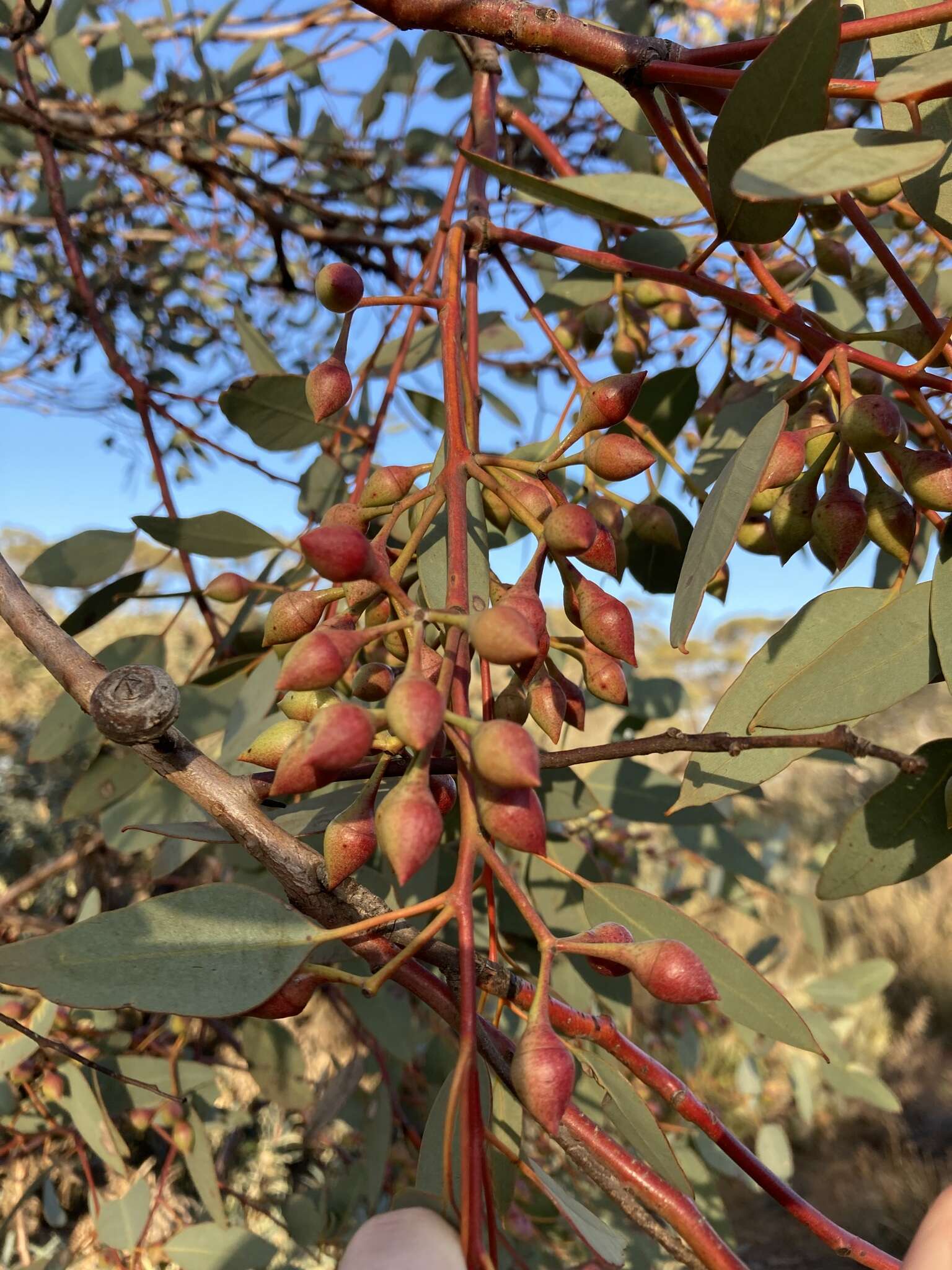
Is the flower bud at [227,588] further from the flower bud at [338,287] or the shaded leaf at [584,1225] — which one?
the shaded leaf at [584,1225]

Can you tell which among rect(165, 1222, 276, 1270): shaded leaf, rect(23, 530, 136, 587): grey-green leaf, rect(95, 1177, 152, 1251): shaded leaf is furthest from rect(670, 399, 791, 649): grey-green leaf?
rect(95, 1177, 152, 1251): shaded leaf

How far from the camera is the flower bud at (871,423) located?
1.60ft

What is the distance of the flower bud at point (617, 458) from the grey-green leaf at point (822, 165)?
0.15 metres

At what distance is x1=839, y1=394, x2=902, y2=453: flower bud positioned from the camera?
1.60 feet

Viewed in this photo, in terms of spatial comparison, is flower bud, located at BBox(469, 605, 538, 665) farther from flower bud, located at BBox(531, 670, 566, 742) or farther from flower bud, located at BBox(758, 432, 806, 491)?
flower bud, located at BBox(758, 432, 806, 491)

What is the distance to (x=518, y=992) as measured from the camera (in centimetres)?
45

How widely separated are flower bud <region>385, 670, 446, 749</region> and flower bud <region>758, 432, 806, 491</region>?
0.27m

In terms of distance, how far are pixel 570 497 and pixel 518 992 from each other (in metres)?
0.69

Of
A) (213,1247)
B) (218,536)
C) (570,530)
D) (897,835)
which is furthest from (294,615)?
(213,1247)

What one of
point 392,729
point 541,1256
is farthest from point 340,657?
point 541,1256

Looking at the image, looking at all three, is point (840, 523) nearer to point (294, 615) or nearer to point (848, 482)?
point (848, 482)

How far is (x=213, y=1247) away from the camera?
1039 mm

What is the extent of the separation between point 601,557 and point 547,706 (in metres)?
0.08

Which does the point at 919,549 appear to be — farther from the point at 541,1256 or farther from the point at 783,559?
the point at 541,1256
